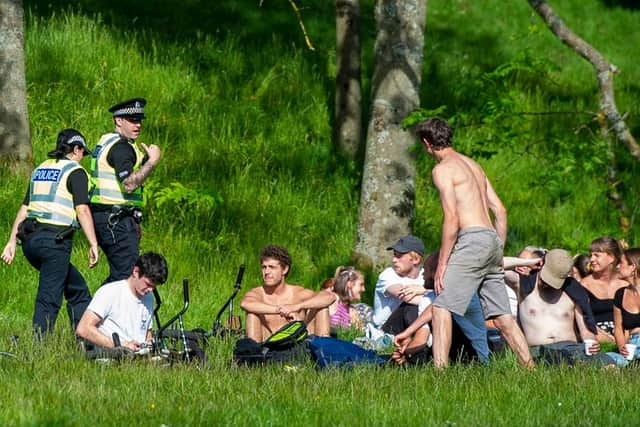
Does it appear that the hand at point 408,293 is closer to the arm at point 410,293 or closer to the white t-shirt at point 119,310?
the arm at point 410,293

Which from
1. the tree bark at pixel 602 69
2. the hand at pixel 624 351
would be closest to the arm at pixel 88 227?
the hand at pixel 624 351

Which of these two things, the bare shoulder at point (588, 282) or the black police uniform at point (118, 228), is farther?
the bare shoulder at point (588, 282)

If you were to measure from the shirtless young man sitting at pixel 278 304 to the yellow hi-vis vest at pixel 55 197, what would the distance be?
5.39ft

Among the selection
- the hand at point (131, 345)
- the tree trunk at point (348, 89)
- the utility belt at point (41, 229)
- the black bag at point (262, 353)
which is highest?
the tree trunk at point (348, 89)

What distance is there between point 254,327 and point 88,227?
5.36ft

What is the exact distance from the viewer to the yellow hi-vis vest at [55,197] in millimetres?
10148

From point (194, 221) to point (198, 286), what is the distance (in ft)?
4.30

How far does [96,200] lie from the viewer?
10484 mm

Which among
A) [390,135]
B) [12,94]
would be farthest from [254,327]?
[12,94]

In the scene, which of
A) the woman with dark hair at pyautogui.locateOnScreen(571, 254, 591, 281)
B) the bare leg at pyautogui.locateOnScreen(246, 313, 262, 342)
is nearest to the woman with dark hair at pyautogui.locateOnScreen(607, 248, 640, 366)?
the woman with dark hair at pyautogui.locateOnScreen(571, 254, 591, 281)

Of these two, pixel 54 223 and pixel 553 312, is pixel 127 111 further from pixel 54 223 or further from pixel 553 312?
pixel 553 312

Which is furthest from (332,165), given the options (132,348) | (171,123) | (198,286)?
(132,348)

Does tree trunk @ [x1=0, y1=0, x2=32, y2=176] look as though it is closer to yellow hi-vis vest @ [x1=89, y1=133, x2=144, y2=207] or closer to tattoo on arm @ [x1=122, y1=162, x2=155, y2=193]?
yellow hi-vis vest @ [x1=89, y1=133, x2=144, y2=207]

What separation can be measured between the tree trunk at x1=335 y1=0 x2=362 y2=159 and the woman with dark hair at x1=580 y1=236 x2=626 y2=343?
17.3 ft
